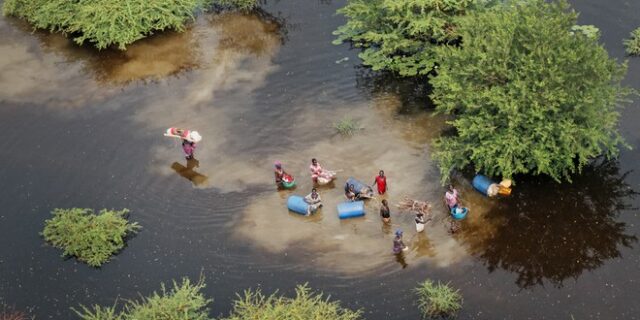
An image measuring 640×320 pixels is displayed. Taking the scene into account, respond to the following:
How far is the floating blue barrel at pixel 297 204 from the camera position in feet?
73.4

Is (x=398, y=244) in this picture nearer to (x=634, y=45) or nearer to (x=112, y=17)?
(x=634, y=45)

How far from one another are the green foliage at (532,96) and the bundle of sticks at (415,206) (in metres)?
1.36

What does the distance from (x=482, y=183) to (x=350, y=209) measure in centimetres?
428

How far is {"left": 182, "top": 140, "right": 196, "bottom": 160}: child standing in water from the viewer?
24.9 meters

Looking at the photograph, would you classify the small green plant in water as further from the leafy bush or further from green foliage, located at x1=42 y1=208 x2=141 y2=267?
green foliage, located at x1=42 y1=208 x2=141 y2=267

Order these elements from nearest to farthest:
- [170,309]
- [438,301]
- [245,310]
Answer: [170,309] < [245,310] < [438,301]

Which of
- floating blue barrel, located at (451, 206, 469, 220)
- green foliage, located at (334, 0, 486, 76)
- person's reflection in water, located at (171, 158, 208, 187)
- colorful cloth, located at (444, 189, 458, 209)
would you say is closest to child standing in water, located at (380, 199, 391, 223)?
colorful cloth, located at (444, 189, 458, 209)

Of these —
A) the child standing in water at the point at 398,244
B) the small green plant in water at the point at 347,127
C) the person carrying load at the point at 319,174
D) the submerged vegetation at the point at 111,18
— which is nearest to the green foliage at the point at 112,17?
the submerged vegetation at the point at 111,18

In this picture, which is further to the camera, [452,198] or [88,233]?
[452,198]

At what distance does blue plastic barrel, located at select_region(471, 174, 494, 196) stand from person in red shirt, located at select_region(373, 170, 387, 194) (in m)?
2.87

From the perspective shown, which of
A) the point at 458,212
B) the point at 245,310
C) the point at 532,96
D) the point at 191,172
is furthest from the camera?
the point at 191,172

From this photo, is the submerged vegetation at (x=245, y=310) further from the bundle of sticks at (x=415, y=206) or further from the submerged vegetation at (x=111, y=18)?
the submerged vegetation at (x=111, y=18)

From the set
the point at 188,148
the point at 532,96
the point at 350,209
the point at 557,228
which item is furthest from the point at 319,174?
the point at 557,228

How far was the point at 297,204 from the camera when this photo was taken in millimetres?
22422
